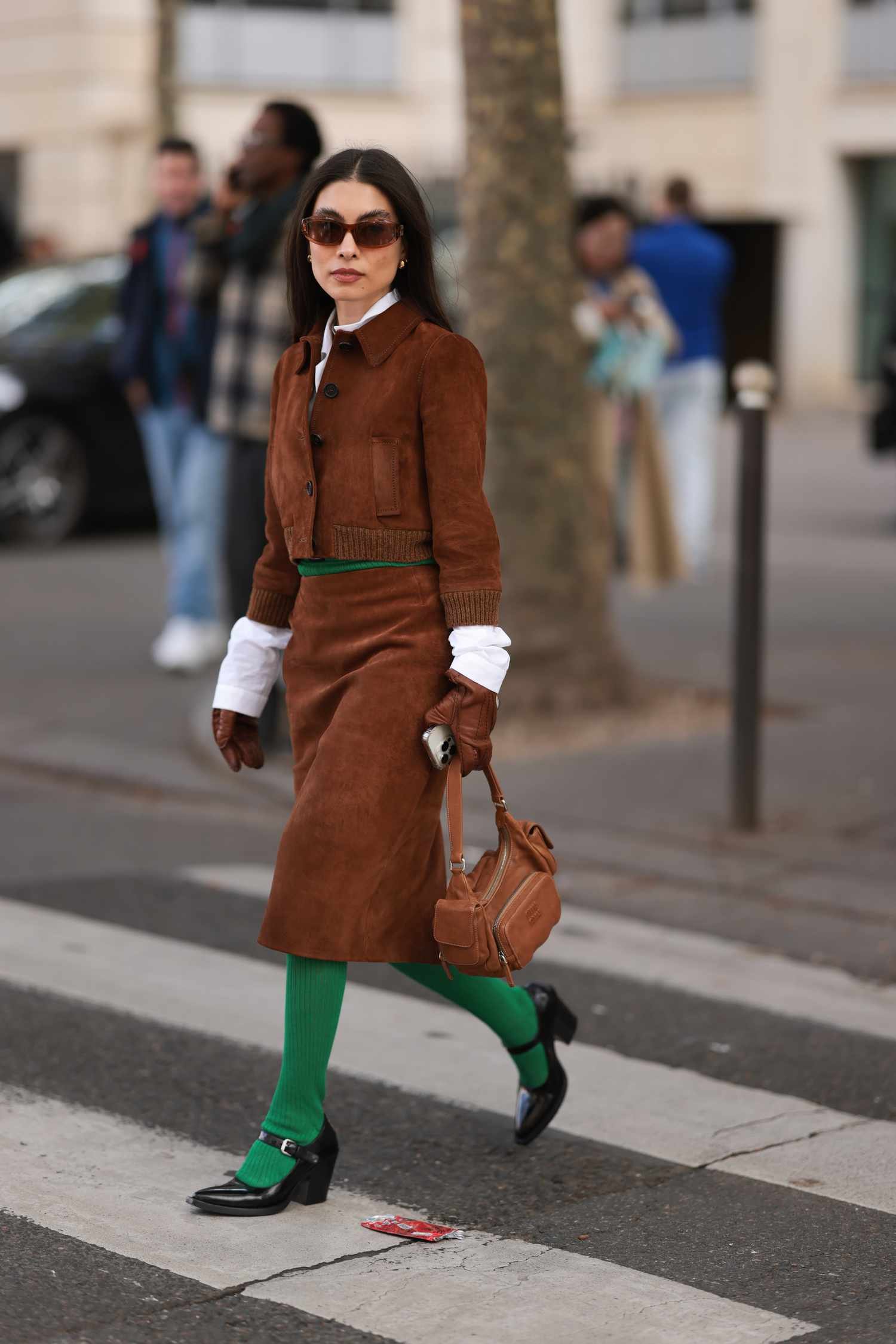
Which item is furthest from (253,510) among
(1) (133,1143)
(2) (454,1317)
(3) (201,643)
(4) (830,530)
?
(4) (830,530)

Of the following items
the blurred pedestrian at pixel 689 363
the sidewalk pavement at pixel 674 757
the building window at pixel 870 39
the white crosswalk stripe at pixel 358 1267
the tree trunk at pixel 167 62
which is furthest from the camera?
the building window at pixel 870 39

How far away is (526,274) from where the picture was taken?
794 cm

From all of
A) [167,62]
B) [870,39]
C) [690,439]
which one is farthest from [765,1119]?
[870,39]

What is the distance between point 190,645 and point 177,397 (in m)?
1.03

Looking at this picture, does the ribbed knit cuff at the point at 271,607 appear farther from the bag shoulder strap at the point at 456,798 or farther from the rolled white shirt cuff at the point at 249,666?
the bag shoulder strap at the point at 456,798

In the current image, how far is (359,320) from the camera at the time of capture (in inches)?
149

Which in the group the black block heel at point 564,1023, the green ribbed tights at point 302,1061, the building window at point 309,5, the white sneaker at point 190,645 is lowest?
the white sneaker at point 190,645

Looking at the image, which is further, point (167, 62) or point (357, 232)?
point (167, 62)

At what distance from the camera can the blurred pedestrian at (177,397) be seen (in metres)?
9.23

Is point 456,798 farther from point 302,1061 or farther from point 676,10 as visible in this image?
point 676,10

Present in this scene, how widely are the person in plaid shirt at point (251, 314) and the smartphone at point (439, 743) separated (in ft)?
12.2

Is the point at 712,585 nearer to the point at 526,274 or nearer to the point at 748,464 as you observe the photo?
the point at 526,274

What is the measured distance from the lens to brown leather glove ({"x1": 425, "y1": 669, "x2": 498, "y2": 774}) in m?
3.67

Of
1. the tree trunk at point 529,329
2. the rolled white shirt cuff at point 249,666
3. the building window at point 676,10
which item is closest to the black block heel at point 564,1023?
the rolled white shirt cuff at point 249,666
